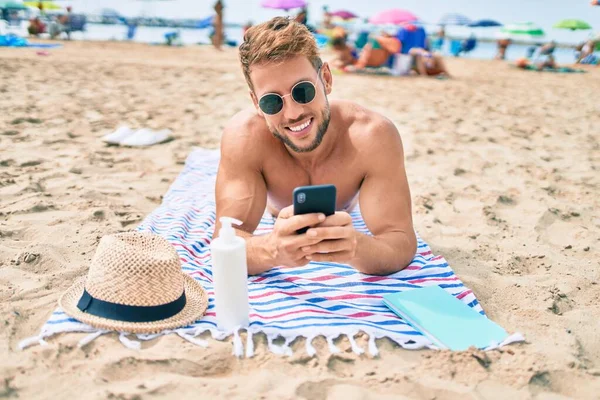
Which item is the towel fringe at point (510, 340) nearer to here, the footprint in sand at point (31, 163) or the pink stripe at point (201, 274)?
the pink stripe at point (201, 274)

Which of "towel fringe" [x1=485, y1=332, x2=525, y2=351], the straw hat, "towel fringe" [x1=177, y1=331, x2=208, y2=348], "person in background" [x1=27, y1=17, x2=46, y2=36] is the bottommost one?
"person in background" [x1=27, y1=17, x2=46, y2=36]

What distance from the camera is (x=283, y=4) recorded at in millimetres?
14148

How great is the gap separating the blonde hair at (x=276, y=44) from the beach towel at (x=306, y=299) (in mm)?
997

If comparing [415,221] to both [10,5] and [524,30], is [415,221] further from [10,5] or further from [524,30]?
[10,5]

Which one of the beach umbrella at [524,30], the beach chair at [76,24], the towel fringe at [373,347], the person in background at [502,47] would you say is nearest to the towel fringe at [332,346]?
the towel fringe at [373,347]

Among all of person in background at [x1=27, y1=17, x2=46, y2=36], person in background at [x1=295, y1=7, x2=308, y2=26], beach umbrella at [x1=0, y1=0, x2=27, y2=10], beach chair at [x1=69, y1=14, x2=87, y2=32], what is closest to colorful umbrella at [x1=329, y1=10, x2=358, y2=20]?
person in background at [x1=295, y1=7, x2=308, y2=26]

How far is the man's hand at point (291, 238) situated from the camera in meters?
1.72

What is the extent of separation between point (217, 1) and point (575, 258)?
16.2 m

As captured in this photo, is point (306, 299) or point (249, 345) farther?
point (306, 299)

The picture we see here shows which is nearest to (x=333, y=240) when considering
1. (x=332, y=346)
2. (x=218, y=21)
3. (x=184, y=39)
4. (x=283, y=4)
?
(x=332, y=346)

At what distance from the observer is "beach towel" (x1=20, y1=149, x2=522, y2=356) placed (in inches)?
69.8

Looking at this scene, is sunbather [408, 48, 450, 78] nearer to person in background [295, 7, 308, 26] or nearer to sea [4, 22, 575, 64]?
person in background [295, 7, 308, 26]

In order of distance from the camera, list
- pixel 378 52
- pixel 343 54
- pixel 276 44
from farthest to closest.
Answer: pixel 343 54, pixel 378 52, pixel 276 44

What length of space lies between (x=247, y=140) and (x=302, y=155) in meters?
0.31
